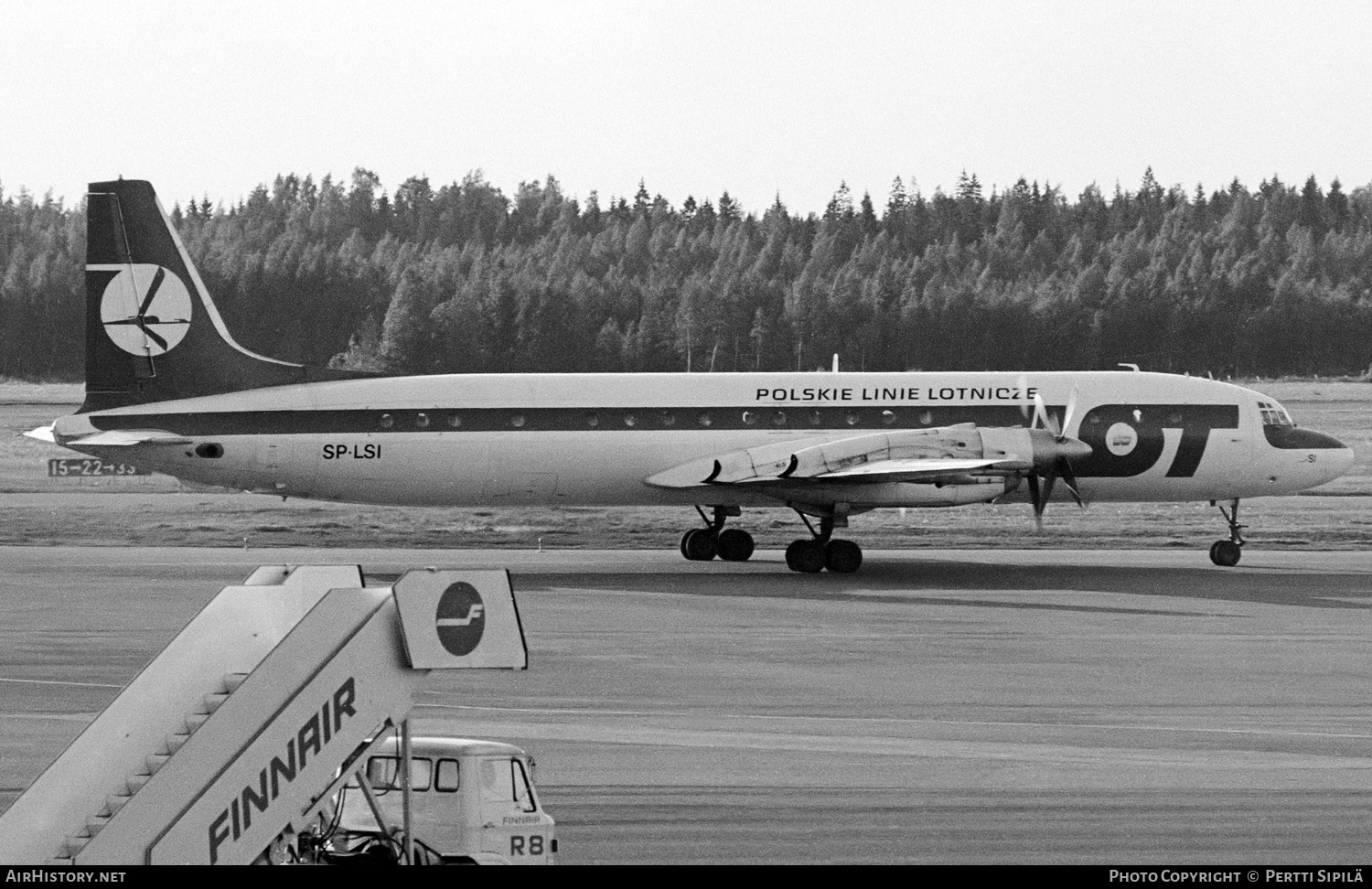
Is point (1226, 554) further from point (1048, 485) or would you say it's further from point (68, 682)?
point (68, 682)

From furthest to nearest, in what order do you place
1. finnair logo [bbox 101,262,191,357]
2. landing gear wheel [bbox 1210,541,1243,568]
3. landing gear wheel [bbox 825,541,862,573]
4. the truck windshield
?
landing gear wheel [bbox 1210,541,1243,568], landing gear wheel [bbox 825,541,862,573], finnair logo [bbox 101,262,191,357], the truck windshield

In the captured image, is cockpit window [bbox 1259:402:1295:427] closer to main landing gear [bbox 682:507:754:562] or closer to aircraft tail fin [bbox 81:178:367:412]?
main landing gear [bbox 682:507:754:562]

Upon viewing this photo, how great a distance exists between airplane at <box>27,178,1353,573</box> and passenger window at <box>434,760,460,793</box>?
81.7ft

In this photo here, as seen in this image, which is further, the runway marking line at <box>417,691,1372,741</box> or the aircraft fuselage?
the aircraft fuselage

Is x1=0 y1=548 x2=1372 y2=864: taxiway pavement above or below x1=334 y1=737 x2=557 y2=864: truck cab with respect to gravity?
below

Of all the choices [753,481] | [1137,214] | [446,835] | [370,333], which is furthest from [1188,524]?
[1137,214]

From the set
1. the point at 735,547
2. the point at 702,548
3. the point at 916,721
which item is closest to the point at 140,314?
the point at 702,548

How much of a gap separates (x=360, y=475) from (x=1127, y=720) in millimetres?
21233

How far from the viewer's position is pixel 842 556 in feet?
124

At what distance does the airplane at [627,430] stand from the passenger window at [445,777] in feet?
81.7

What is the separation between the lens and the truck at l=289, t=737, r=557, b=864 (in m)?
11.5

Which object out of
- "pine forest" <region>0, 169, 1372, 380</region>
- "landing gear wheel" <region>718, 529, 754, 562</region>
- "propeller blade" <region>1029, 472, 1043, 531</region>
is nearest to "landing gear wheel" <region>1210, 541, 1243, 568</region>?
"propeller blade" <region>1029, 472, 1043, 531</region>

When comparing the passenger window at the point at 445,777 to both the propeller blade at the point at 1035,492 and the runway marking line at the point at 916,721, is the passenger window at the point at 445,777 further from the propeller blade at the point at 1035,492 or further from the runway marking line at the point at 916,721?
the propeller blade at the point at 1035,492

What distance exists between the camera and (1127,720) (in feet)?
66.2
